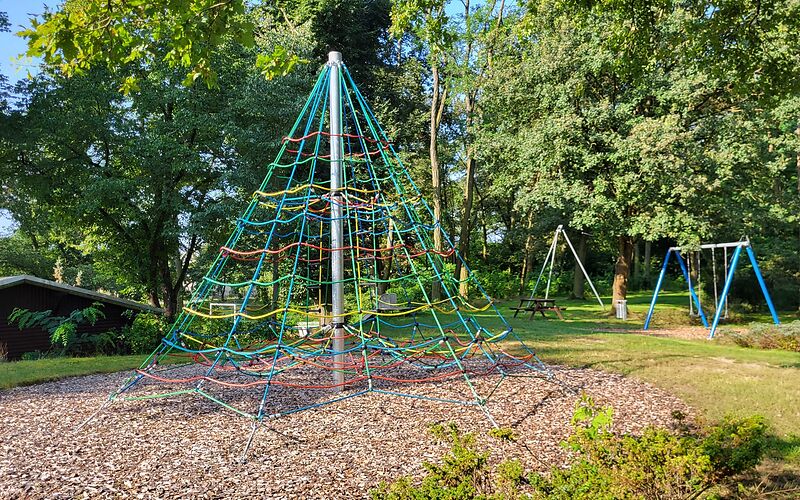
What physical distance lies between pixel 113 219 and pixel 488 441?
15365 millimetres

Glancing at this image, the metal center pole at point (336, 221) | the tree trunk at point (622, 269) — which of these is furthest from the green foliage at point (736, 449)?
the tree trunk at point (622, 269)

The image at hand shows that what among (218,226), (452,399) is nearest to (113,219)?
(218,226)

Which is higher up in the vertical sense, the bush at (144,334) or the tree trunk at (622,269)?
the tree trunk at (622,269)

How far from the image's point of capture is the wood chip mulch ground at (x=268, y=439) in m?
3.84

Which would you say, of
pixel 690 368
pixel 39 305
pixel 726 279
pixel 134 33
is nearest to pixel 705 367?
pixel 690 368

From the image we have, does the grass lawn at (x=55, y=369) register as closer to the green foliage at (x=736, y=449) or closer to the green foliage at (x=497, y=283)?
the green foliage at (x=736, y=449)

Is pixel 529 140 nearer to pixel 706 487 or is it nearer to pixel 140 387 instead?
pixel 140 387

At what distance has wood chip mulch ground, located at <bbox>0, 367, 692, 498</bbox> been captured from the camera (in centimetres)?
384

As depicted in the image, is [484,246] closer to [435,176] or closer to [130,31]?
[435,176]

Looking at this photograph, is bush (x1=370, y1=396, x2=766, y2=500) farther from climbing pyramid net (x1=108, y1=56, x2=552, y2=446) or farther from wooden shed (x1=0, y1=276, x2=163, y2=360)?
wooden shed (x1=0, y1=276, x2=163, y2=360)

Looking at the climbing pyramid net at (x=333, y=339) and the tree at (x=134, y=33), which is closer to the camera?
the tree at (x=134, y=33)

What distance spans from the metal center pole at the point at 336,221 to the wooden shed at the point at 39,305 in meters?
9.18

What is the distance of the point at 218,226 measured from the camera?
599 inches

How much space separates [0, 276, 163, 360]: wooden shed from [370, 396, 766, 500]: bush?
1227 centimetres
